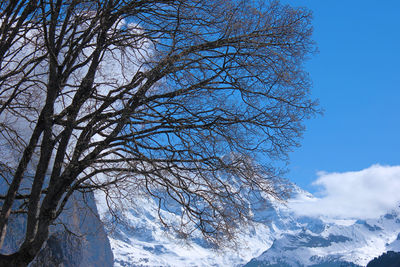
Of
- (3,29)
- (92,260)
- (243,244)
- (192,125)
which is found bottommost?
(243,244)

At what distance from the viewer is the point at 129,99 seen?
891cm

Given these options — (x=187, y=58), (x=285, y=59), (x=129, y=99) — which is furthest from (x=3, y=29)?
(x=285, y=59)

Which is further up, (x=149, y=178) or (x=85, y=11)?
(x=85, y=11)

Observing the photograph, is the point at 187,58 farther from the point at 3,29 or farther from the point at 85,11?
the point at 3,29

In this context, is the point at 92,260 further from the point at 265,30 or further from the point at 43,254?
the point at 265,30

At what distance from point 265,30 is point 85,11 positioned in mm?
3489

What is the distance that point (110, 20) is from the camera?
29.4ft

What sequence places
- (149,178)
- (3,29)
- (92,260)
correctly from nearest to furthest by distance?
(3,29)
(149,178)
(92,260)

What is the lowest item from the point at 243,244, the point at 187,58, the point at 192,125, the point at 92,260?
the point at 243,244

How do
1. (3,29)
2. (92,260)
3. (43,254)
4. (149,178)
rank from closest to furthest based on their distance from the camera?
(3,29)
(149,178)
(43,254)
(92,260)

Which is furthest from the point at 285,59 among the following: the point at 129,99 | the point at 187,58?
the point at 129,99

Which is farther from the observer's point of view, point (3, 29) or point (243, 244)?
point (243, 244)

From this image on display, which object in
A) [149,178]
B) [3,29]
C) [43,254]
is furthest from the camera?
[43,254]

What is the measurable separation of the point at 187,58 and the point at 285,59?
6.38 ft
